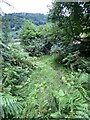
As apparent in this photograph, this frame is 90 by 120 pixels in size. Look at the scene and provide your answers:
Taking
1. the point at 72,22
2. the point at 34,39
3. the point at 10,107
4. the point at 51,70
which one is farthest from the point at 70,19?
the point at 10,107

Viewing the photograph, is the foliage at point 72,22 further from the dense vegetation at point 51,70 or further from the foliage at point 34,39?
the foliage at point 34,39

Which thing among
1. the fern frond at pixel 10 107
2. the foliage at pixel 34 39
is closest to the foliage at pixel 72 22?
the foliage at pixel 34 39

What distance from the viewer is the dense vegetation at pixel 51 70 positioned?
2.93 metres

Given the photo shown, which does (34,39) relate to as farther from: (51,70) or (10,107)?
(10,107)

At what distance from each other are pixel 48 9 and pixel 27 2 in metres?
1.80

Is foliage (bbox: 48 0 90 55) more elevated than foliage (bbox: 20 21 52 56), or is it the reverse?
foliage (bbox: 20 21 52 56)

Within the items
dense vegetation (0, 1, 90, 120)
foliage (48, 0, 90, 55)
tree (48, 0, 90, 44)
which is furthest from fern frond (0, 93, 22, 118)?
tree (48, 0, 90, 44)

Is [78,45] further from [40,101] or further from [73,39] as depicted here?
[40,101]

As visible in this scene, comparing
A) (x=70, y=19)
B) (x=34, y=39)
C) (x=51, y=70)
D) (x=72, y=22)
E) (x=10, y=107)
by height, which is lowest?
(x=10, y=107)

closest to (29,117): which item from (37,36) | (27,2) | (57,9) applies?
(27,2)

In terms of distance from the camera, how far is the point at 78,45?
7.16 meters

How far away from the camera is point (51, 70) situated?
604 cm

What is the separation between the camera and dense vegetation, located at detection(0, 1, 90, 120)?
2.93 meters

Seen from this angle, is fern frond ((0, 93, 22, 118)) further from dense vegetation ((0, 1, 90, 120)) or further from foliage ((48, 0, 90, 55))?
foliage ((48, 0, 90, 55))
